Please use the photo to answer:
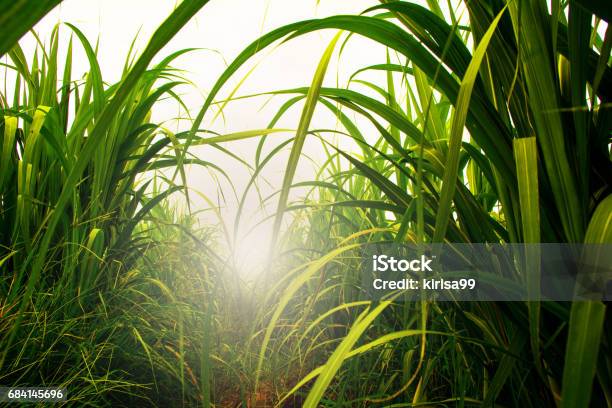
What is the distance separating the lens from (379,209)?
676mm

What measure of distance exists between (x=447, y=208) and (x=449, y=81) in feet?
0.55

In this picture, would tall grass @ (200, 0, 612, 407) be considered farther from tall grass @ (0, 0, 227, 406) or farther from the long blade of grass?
tall grass @ (0, 0, 227, 406)

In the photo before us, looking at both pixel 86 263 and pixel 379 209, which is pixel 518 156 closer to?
pixel 379 209

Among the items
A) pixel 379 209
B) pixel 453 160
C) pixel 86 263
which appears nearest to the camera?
pixel 453 160

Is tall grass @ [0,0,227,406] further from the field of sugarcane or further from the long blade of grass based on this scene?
the long blade of grass

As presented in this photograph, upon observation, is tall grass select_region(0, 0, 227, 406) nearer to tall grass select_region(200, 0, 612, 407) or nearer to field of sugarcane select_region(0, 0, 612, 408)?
field of sugarcane select_region(0, 0, 612, 408)

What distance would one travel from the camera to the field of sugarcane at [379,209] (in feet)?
1.10

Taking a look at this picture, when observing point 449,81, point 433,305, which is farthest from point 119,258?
point 449,81

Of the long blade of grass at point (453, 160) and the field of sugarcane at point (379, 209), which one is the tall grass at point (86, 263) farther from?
the long blade of grass at point (453, 160)

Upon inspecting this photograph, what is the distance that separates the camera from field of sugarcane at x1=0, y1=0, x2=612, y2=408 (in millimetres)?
335

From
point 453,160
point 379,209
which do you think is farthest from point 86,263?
point 453,160

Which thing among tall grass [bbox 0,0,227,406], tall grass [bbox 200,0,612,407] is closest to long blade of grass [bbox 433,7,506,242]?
tall grass [bbox 200,0,612,407]

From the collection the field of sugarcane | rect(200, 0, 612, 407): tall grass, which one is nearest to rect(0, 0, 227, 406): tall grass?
the field of sugarcane

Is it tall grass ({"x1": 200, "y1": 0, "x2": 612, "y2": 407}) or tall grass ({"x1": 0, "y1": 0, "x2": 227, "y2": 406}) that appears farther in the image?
tall grass ({"x1": 0, "y1": 0, "x2": 227, "y2": 406})
